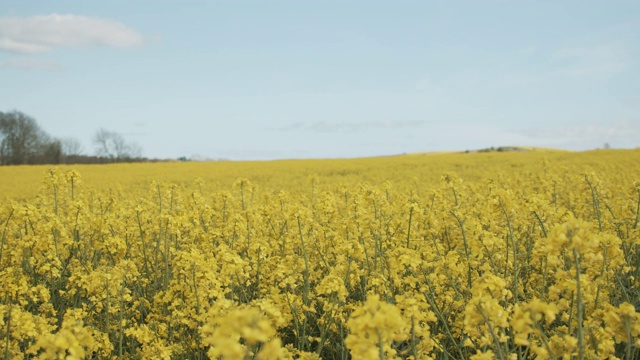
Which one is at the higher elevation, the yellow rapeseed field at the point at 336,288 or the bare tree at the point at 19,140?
the bare tree at the point at 19,140

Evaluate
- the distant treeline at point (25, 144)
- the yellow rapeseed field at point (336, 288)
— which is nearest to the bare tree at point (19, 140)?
the distant treeline at point (25, 144)

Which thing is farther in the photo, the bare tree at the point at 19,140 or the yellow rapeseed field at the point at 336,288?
the bare tree at the point at 19,140

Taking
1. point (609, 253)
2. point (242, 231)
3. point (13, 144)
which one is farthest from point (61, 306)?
point (13, 144)

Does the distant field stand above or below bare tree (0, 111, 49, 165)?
below

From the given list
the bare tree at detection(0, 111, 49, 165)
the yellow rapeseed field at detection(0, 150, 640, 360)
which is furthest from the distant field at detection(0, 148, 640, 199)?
the bare tree at detection(0, 111, 49, 165)

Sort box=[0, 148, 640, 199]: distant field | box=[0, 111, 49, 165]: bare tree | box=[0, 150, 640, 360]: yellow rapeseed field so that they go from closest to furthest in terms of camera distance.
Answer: box=[0, 150, 640, 360]: yellow rapeseed field
box=[0, 148, 640, 199]: distant field
box=[0, 111, 49, 165]: bare tree

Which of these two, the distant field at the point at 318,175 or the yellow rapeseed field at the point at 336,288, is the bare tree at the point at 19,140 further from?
the yellow rapeseed field at the point at 336,288

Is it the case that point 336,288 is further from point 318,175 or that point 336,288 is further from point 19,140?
point 19,140

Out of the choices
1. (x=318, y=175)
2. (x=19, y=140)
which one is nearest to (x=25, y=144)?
(x=19, y=140)

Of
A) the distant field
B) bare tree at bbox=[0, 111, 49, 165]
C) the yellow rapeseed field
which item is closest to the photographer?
the yellow rapeseed field

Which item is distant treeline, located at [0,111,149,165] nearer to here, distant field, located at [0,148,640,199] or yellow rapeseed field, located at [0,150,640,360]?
distant field, located at [0,148,640,199]

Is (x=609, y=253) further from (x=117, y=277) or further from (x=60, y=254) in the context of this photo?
(x=60, y=254)

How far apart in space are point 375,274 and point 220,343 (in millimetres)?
2921

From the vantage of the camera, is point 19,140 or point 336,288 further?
point 19,140
